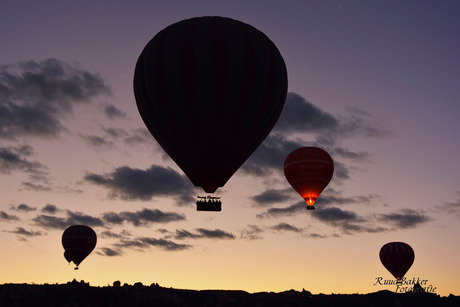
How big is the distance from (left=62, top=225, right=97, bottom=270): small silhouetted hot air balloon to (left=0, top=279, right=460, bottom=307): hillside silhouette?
41.1 m

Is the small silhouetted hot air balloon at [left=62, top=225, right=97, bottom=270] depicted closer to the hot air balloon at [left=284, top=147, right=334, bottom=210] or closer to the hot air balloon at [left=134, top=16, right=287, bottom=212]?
the hot air balloon at [left=284, top=147, right=334, bottom=210]

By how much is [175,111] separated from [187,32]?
544 cm

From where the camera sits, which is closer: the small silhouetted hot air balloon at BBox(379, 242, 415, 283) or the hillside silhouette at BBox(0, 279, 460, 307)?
the small silhouetted hot air balloon at BBox(379, 242, 415, 283)

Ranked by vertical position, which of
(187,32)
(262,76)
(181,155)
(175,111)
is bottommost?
(181,155)

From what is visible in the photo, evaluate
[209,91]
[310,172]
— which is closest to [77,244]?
[310,172]

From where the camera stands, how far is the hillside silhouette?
401 feet

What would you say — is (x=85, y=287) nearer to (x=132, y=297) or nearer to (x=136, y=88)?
(x=132, y=297)

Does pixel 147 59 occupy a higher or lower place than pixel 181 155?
higher

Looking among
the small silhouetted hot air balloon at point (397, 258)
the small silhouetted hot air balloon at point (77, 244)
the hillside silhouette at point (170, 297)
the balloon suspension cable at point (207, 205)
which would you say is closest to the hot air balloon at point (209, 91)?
the balloon suspension cable at point (207, 205)

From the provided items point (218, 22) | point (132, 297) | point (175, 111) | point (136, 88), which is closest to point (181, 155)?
point (175, 111)

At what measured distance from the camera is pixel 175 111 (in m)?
37.4

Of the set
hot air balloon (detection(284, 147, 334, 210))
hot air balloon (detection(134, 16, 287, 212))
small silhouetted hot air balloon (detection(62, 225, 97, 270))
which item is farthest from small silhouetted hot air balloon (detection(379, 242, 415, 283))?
hot air balloon (detection(134, 16, 287, 212))

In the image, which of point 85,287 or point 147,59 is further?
point 85,287

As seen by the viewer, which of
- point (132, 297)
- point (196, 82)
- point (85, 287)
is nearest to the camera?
point (196, 82)
